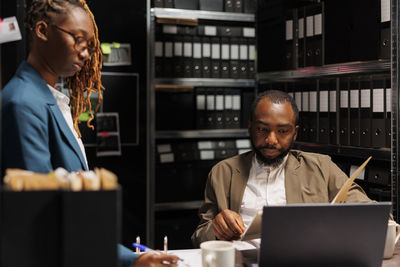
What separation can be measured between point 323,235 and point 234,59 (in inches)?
102

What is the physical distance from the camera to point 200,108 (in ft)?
11.3

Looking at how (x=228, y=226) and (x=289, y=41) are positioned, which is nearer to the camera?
(x=228, y=226)

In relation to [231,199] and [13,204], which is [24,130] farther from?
[231,199]

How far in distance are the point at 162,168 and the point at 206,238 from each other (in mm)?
1658

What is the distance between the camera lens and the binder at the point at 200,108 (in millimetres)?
3447

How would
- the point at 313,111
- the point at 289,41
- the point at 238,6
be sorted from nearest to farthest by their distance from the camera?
1. the point at 313,111
2. the point at 289,41
3. the point at 238,6

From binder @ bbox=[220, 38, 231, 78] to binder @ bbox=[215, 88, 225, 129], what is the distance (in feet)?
0.40

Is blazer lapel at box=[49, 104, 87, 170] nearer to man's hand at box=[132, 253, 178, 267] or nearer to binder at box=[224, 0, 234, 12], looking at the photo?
man's hand at box=[132, 253, 178, 267]

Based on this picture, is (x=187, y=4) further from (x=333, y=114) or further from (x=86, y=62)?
(x=86, y=62)

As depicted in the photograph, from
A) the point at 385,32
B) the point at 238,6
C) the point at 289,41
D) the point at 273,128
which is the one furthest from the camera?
the point at 238,6

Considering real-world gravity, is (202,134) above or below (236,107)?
below

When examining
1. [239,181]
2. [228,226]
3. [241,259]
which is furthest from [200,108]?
[241,259]

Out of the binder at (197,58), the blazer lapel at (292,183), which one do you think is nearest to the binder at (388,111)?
the blazer lapel at (292,183)

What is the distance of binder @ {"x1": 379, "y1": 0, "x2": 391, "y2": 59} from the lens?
242 cm
